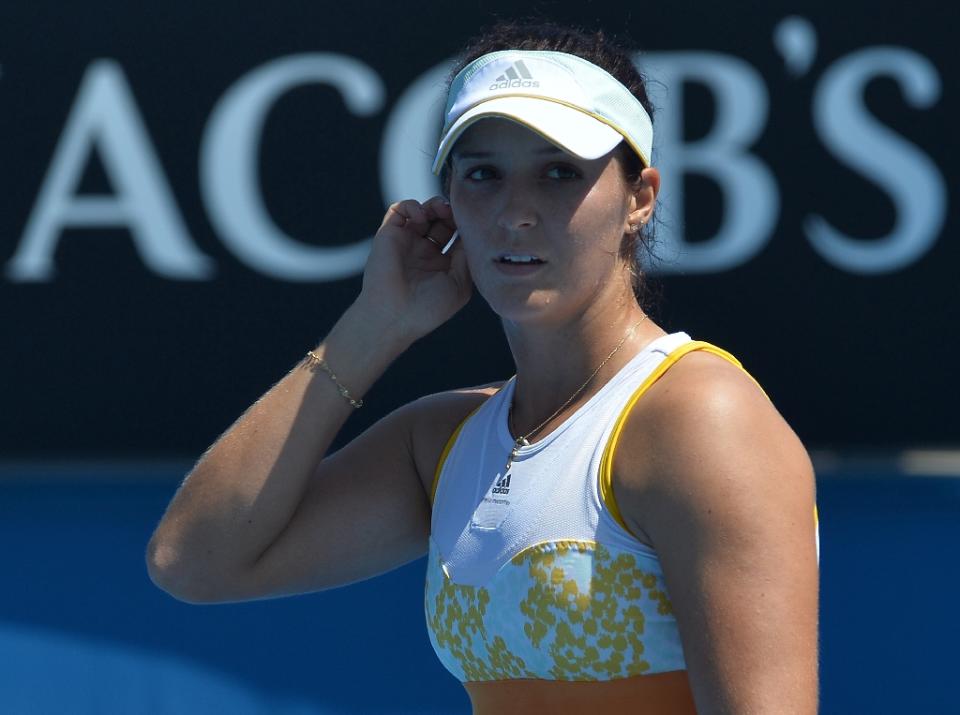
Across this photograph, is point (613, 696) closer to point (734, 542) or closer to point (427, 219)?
point (734, 542)

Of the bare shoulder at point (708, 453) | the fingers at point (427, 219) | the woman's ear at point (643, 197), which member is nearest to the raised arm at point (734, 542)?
the bare shoulder at point (708, 453)

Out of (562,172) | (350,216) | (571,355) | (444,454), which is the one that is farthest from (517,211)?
(350,216)

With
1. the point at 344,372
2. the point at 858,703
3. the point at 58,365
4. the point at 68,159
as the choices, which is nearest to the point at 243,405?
the point at 58,365

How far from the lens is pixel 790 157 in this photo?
12.7 ft

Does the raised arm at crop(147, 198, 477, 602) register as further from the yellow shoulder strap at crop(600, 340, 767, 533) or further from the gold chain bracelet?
the yellow shoulder strap at crop(600, 340, 767, 533)

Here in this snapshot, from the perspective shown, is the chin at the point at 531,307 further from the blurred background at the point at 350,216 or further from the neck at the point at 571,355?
the blurred background at the point at 350,216

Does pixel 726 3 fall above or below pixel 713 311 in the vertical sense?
above

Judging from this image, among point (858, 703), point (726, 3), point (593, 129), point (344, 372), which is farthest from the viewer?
point (726, 3)

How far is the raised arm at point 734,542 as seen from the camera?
1262mm

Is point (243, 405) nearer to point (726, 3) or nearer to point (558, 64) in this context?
point (726, 3)

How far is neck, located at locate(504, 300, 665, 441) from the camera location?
1521 millimetres

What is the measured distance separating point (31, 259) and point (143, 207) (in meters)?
0.33

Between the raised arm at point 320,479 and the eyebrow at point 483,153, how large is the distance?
0.22 m

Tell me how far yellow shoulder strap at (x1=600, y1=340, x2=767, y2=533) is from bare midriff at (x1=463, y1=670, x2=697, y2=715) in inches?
5.7
